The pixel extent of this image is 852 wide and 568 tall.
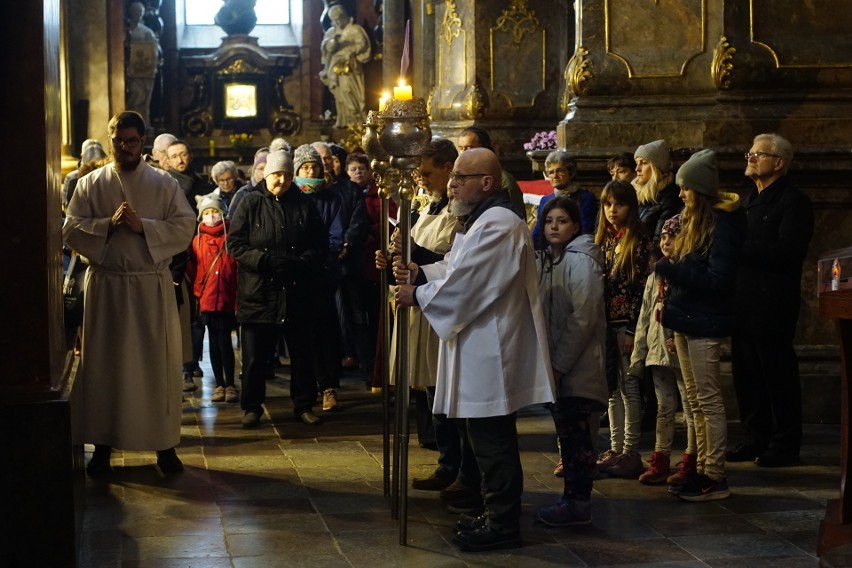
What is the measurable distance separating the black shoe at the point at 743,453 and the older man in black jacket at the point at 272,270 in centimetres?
273

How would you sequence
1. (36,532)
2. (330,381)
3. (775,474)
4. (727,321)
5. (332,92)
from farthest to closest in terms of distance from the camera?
(332,92)
(330,381)
(775,474)
(727,321)
(36,532)

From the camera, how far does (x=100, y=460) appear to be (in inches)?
301

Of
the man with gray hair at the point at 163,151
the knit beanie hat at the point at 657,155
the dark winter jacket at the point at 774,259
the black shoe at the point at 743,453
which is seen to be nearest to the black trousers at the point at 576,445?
the black shoe at the point at 743,453

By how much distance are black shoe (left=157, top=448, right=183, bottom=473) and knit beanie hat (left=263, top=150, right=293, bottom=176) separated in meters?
2.15

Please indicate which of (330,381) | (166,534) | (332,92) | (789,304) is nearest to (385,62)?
(332,92)

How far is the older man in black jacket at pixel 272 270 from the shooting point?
356 inches

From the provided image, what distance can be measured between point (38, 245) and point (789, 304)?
4.30 m

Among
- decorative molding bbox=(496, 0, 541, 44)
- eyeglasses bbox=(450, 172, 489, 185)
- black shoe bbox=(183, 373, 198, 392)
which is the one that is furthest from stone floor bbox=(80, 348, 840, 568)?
decorative molding bbox=(496, 0, 541, 44)

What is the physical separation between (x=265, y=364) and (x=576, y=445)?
3.29m

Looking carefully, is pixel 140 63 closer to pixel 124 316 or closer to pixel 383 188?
pixel 124 316

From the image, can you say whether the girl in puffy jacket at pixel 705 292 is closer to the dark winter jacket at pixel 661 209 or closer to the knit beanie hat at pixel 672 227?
the knit beanie hat at pixel 672 227

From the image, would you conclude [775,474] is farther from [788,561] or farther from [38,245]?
[38,245]

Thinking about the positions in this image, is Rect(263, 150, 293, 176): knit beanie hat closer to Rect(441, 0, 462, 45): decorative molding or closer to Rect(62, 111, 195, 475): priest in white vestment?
Rect(62, 111, 195, 475): priest in white vestment

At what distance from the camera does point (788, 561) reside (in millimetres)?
5828
